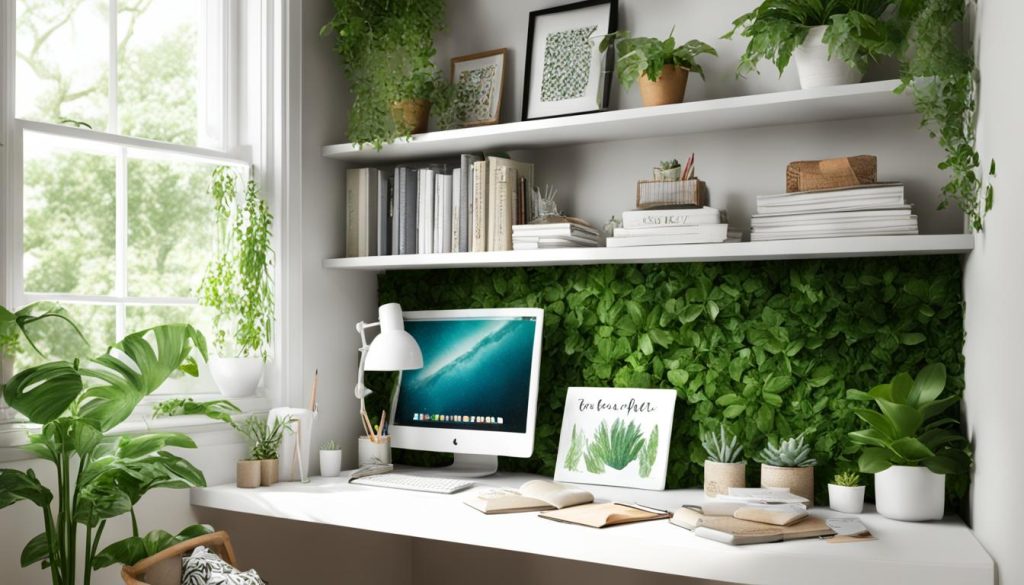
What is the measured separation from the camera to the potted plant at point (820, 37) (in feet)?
7.60

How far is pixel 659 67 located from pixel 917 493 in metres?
1.30

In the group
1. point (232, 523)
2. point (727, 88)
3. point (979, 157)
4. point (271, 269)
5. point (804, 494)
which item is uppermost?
point (727, 88)

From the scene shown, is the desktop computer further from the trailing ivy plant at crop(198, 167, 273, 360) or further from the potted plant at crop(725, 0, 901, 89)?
the potted plant at crop(725, 0, 901, 89)

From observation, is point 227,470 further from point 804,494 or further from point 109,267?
point 109,267

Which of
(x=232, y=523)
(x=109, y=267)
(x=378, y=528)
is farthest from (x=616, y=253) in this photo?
(x=109, y=267)

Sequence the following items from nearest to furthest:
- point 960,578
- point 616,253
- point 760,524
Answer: point 960,578 → point 760,524 → point 616,253

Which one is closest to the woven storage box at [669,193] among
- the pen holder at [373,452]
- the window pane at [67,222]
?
the pen holder at [373,452]

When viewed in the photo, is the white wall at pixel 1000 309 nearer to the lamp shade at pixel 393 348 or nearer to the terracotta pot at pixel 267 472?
the lamp shade at pixel 393 348

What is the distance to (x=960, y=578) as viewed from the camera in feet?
A: 5.86

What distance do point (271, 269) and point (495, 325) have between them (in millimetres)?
740

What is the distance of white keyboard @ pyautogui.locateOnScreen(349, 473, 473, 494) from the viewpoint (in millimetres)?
2682

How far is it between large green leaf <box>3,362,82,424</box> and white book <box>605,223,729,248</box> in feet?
4.75

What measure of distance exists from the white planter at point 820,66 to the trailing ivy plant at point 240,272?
168cm

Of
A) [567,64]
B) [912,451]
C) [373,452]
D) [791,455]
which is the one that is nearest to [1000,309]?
[912,451]
